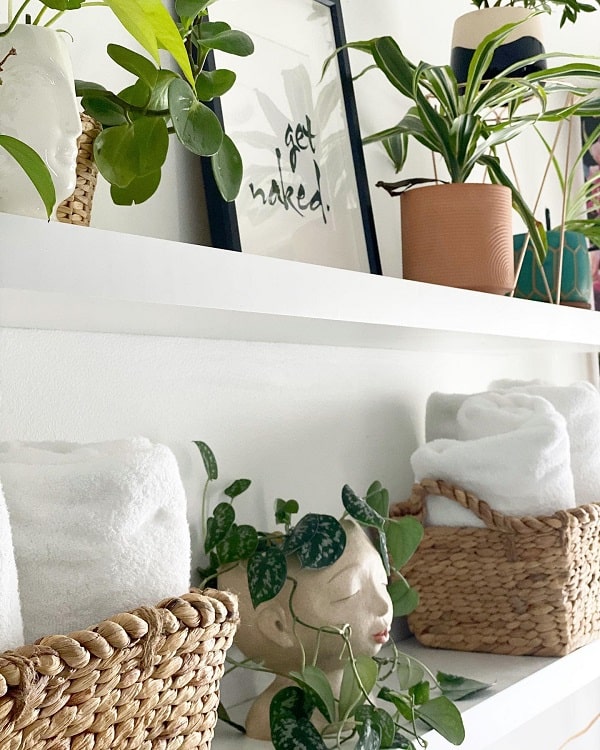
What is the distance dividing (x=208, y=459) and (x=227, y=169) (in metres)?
0.27

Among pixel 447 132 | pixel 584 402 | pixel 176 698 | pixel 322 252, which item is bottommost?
pixel 176 698

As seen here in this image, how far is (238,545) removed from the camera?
0.73 metres

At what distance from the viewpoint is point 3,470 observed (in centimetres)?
52

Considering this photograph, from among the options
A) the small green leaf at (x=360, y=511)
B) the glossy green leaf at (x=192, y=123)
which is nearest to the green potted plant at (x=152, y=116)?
the glossy green leaf at (x=192, y=123)

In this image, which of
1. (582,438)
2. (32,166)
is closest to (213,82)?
(32,166)

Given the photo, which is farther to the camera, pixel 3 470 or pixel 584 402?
pixel 584 402

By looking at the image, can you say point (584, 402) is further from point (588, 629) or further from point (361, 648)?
point (361, 648)

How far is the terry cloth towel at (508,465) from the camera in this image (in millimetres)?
916

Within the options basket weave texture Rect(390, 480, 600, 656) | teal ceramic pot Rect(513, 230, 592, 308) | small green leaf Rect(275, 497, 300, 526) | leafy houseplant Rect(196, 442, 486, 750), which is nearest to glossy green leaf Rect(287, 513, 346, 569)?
leafy houseplant Rect(196, 442, 486, 750)

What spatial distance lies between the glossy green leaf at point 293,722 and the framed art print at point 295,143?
0.38 metres

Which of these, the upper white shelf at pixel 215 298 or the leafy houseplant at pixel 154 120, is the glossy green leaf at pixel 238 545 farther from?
the leafy houseplant at pixel 154 120

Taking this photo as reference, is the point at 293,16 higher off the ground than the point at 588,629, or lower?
higher

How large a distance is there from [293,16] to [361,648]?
63cm

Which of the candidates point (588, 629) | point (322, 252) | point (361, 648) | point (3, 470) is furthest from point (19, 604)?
point (588, 629)
